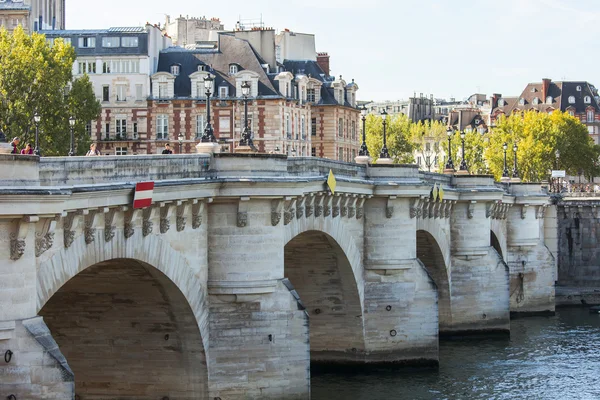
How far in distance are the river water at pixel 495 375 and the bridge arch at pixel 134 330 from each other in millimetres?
10419

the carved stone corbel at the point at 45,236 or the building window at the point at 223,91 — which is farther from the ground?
the building window at the point at 223,91

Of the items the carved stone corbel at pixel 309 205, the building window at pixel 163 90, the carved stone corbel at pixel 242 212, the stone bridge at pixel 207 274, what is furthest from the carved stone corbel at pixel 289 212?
the building window at pixel 163 90

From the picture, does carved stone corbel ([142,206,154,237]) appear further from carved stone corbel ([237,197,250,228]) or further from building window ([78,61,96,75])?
building window ([78,61,96,75])

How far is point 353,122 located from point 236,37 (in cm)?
1895

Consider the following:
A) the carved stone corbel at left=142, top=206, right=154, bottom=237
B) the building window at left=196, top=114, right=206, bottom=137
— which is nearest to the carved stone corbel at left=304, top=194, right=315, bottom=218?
the carved stone corbel at left=142, top=206, right=154, bottom=237

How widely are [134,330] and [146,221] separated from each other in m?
5.17

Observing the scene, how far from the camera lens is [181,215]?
34031mm

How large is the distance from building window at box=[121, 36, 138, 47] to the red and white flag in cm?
6581

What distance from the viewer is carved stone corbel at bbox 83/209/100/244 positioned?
2817cm

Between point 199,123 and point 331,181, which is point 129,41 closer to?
point 199,123

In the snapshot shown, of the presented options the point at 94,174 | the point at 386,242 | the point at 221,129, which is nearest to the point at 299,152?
the point at 221,129

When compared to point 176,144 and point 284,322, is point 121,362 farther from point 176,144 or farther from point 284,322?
point 176,144

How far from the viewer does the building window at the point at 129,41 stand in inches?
3750

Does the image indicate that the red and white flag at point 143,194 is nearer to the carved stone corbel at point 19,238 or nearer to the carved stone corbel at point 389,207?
the carved stone corbel at point 19,238
